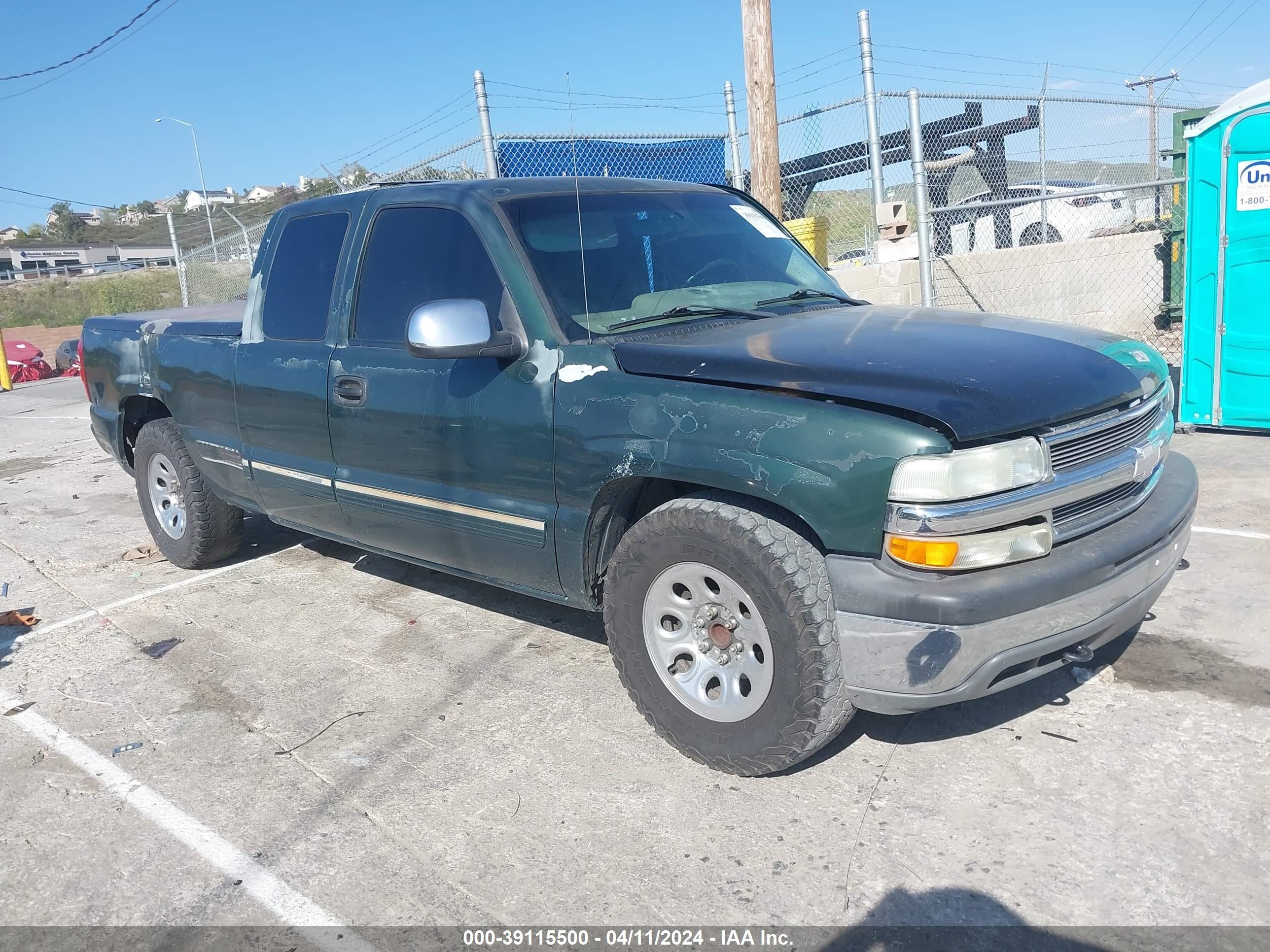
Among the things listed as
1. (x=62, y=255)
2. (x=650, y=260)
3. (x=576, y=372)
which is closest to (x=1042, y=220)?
(x=650, y=260)

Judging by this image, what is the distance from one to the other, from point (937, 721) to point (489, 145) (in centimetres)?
665

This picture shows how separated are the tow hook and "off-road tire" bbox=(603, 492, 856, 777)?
655 millimetres

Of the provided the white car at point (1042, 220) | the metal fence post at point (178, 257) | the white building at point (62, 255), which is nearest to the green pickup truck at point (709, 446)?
the white car at point (1042, 220)

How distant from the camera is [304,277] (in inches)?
183

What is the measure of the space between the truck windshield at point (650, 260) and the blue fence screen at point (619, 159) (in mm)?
4502

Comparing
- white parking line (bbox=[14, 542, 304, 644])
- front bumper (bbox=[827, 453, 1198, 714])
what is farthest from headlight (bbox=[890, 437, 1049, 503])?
white parking line (bbox=[14, 542, 304, 644])

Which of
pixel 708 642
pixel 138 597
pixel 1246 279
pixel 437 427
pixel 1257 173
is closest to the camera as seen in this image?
pixel 708 642

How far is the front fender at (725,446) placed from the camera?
2754 mm

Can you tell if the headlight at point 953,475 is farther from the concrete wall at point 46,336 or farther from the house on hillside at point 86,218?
the house on hillside at point 86,218

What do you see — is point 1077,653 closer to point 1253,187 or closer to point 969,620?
point 969,620

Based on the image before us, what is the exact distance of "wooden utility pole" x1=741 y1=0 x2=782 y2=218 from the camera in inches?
338

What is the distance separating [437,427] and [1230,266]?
5920 mm

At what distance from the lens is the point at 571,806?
3.16m

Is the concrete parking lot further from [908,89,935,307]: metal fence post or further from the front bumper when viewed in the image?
[908,89,935,307]: metal fence post
